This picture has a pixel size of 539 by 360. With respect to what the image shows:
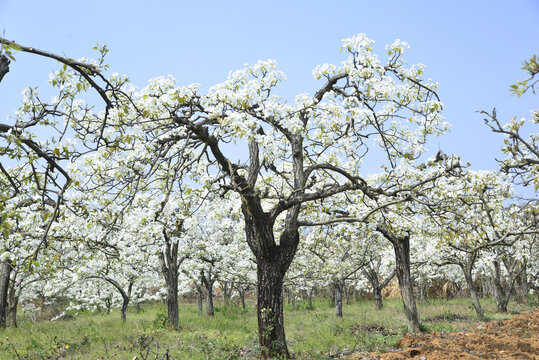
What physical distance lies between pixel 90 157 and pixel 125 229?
2834mm

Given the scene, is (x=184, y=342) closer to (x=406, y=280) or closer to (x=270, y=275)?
(x=270, y=275)

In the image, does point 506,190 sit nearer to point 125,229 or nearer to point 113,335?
point 125,229

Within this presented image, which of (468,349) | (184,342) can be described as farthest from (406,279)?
(184,342)

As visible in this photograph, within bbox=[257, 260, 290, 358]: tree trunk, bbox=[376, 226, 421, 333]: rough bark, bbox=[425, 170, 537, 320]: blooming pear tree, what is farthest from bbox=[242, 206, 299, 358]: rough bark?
bbox=[376, 226, 421, 333]: rough bark

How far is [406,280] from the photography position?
15.7 meters

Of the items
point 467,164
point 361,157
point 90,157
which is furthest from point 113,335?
point 467,164

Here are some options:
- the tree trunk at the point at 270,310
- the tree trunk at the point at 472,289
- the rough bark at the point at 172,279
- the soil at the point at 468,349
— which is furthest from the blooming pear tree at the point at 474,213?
the rough bark at the point at 172,279

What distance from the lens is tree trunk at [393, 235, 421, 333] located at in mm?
15500

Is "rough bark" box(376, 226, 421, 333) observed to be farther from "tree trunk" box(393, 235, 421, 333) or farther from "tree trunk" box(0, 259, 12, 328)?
"tree trunk" box(0, 259, 12, 328)

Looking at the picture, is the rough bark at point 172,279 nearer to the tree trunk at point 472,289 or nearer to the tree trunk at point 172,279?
the tree trunk at point 172,279

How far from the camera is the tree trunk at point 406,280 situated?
50.9 ft

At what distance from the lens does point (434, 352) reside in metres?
8.86

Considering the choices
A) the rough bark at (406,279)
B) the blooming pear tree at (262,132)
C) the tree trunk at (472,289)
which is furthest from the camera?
the tree trunk at (472,289)

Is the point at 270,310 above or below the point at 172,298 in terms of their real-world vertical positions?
above
